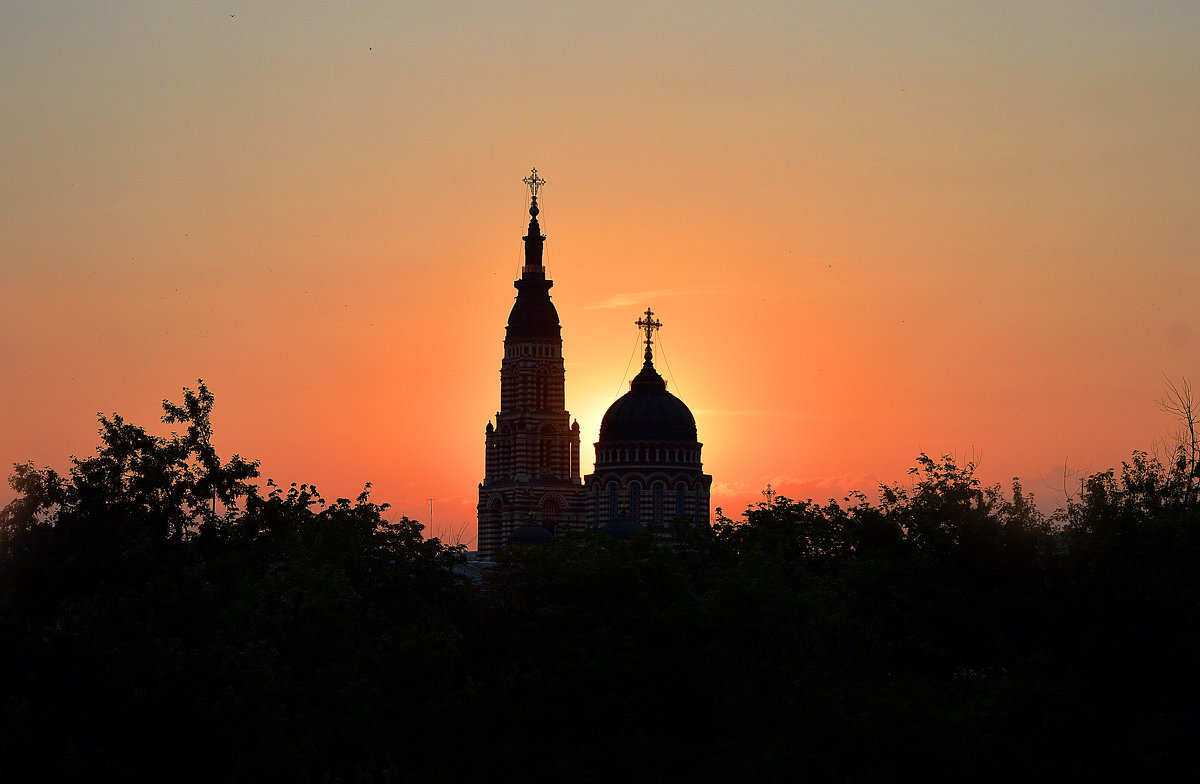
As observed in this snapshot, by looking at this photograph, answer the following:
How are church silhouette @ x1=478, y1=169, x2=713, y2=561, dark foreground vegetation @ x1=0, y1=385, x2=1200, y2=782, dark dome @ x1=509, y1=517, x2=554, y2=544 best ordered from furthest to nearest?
1. church silhouette @ x1=478, y1=169, x2=713, y2=561
2. dark dome @ x1=509, y1=517, x2=554, y2=544
3. dark foreground vegetation @ x1=0, y1=385, x2=1200, y2=782

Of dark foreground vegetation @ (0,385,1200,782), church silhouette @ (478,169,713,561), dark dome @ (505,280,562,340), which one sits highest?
dark dome @ (505,280,562,340)

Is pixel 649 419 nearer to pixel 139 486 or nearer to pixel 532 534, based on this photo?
pixel 532 534

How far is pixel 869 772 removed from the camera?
44250 millimetres

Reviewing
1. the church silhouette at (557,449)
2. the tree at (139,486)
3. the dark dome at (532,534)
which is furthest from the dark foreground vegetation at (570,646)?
the church silhouette at (557,449)

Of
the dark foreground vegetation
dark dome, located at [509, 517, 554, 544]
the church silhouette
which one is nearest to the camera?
the dark foreground vegetation

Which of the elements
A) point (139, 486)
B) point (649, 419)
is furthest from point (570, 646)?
point (649, 419)

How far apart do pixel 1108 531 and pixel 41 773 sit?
2951 cm

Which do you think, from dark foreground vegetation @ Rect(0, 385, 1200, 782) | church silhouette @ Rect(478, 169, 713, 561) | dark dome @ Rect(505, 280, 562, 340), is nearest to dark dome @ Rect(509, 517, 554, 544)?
church silhouette @ Rect(478, 169, 713, 561)

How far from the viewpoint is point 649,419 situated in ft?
416

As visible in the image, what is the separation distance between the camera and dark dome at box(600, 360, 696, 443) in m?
127

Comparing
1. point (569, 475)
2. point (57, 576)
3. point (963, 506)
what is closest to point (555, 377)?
point (569, 475)

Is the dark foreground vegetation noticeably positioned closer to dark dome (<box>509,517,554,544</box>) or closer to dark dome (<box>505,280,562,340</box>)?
dark dome (<box>509,517,554,544</box>)

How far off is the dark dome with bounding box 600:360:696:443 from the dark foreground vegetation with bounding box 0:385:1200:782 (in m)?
71.6

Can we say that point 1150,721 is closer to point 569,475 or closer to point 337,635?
point 337,635
